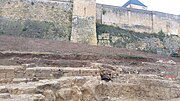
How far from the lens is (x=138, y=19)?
31.3 m

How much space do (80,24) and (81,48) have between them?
5.85 meters

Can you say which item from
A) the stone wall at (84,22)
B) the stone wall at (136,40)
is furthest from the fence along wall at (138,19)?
the stone wall at (84,22)

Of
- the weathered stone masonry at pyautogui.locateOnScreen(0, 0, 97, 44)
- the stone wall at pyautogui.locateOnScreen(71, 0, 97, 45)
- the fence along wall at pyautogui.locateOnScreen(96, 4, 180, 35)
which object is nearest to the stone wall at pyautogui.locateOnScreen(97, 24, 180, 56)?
the fence along wall at pyautogui.locateOnScreen(96, 4, 180, 35)

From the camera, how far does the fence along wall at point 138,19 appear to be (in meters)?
28.9

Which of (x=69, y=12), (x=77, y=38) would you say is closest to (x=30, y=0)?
(x=69, y=12)

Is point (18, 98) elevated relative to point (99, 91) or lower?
elevated

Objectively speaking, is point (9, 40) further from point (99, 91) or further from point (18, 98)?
point (18, 98)

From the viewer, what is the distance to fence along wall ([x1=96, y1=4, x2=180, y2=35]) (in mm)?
28942

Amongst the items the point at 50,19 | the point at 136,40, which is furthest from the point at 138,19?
the point at 50,19

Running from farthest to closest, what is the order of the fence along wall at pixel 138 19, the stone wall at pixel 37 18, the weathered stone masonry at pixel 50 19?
1. the fence along wall at pixel 138 19
2. the weathered stone masonry at pixel 50 19
3. the stone wall at pixel 37 18

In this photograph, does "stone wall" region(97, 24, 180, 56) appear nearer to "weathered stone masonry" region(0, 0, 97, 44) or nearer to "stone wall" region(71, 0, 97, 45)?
"stone wall" region(71, 0, 97, 45)

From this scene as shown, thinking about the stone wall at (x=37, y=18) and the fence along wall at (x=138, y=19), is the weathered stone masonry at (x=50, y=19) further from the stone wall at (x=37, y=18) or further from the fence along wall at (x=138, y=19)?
the fence along wall at (x=138, y=19)

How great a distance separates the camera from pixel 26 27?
23.3 m

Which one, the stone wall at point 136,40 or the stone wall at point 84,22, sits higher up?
the stone wall at point 84,22
